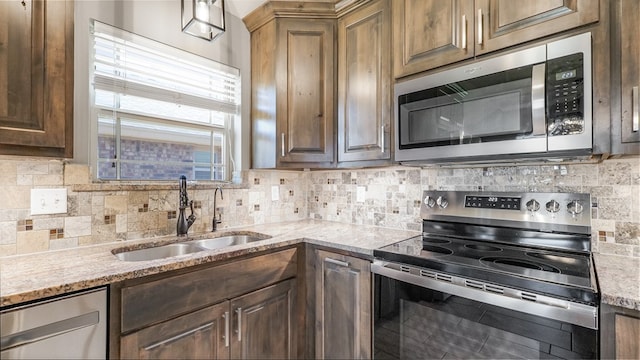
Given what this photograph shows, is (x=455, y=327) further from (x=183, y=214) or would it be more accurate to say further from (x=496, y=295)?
(x=183, y=214)

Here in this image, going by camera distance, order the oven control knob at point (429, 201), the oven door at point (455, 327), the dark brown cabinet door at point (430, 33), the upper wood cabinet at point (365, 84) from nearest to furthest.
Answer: the oven door at point (455, 327)
the dark brown cabinet door at point (430, 33)
the upper wood cabinet at point (365, 84)
the oven control knob at point (429, 201)

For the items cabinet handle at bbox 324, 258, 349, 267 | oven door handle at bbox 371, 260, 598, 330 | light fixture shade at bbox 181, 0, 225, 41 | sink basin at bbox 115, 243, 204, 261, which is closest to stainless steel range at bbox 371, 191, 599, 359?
oven door handle at bbox 371, 260, 598, 330

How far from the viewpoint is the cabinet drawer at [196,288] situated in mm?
1107

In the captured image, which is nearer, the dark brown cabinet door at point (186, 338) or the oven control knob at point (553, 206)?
the dark brown cabinet door at point (186, 338)

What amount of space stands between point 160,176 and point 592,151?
2.17 m

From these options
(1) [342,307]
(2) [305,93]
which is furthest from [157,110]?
(1) [342,307]

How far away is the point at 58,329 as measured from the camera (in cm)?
94

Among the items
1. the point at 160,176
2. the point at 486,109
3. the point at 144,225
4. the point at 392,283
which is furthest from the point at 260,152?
the point at 486,109

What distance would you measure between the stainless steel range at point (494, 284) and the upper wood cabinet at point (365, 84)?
0.59m

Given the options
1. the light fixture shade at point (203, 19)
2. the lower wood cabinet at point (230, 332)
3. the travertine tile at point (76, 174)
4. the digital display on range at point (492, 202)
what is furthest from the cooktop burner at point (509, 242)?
the travertine tile at point (76, 174)

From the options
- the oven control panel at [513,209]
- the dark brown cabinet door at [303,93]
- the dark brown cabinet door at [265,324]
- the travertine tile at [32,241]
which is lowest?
the dark brown cabinet door at [265,324]

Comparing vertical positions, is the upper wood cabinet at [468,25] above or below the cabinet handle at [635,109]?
above

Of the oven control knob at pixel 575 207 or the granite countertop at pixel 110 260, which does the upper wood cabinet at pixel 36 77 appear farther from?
the oven control knob at pixel 575 207

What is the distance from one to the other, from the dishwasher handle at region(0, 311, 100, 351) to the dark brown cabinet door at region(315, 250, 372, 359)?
1.02 m
